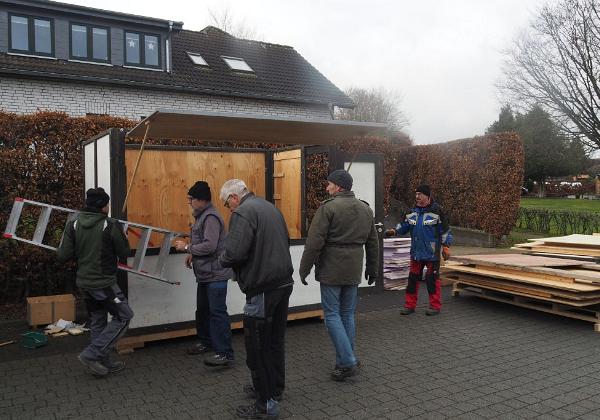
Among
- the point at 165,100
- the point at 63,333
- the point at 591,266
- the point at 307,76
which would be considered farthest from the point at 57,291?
the point at 307,76

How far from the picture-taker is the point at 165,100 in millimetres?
16719

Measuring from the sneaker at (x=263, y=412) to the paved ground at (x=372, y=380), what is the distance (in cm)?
11

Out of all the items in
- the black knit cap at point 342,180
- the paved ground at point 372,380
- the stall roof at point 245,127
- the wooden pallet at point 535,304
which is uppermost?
the stall roof at point 245,127

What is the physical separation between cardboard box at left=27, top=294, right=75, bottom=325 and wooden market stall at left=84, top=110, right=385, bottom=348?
4.22 feet

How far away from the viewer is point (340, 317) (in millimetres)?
4715

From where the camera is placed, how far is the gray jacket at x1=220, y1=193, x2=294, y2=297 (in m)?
3.88

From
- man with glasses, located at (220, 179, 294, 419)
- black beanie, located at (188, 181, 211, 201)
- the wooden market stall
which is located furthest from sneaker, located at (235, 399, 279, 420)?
the wooden market stall

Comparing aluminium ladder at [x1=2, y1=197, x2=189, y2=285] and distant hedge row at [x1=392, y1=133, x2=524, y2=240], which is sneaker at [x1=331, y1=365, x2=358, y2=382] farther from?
distant hedge row at [x1=392, y1=133, x2=524, y2=240]

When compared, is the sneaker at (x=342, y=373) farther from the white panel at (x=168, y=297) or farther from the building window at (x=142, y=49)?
the building window at (x=142, y=49)

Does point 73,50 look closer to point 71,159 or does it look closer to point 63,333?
point 71,159

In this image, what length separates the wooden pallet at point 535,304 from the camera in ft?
21.5

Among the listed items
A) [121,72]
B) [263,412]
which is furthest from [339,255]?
[121,72]

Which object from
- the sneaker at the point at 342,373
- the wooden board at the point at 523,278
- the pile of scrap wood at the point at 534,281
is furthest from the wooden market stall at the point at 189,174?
the sneaker at the point at 342,373

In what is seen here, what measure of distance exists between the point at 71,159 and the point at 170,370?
3.91 metres
